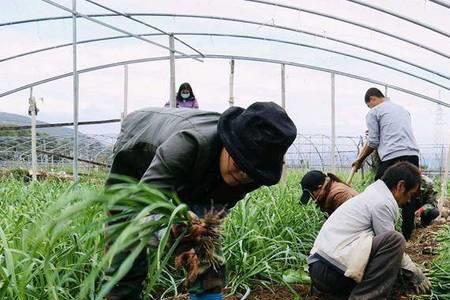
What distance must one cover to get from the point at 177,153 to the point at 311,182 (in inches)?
91.7

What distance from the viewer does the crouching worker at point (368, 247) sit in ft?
9.67

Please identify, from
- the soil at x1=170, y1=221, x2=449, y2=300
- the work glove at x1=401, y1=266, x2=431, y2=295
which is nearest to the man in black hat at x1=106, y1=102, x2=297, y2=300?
the soil at x1=170, y1=221, x2=449, y2=300

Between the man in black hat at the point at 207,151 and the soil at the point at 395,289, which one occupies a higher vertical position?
the man in black hat at the point at 207,151

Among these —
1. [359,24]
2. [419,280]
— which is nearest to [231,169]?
[419,280]

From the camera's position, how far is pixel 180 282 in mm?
3039

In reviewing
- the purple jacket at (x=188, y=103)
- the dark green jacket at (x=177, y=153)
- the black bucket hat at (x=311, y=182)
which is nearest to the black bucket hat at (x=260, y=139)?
the dark green jacket at (x=177, y=153)

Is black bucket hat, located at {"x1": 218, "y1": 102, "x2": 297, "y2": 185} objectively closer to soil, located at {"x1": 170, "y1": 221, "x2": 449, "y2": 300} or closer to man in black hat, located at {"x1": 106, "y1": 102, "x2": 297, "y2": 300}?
man in black hat, located at {"x1": 106, "y1": 102, "x2": 297, "y2": 300}

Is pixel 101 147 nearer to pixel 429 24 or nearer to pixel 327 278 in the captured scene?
pixel 429 24

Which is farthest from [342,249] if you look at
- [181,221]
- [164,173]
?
[181,221]

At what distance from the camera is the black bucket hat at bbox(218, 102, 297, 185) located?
1760 millimetres

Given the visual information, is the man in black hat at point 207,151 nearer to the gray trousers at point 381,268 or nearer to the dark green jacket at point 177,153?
the dark green jacket at point 177,153

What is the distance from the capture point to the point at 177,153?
72.8 inches

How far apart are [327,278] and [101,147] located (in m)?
16.8

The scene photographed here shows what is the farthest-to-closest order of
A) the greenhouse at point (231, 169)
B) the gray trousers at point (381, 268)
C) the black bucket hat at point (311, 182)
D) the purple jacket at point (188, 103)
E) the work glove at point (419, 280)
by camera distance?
the purple jacket at point (188, 103), the black bucket hat at point (311, 182), the work glove at point (419, 280), the gray trousers at point (381, 268), the greenhouse at point (231, 169)
